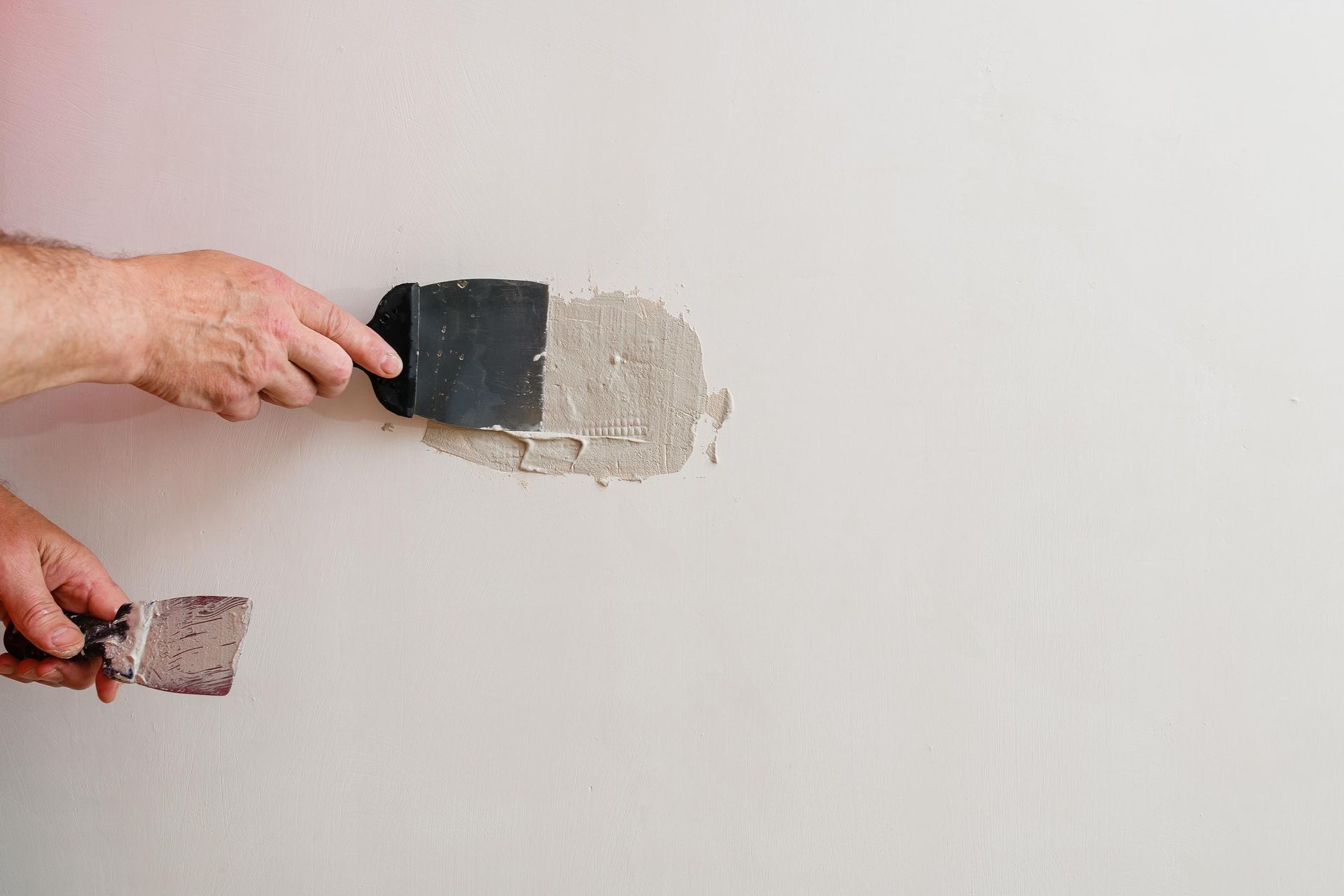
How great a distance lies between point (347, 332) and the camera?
1065 mm

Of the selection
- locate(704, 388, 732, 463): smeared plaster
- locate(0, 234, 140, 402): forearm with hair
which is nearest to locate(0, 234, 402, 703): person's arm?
locate(0, 234, 140, 402): forearm with hair

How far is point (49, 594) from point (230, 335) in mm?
443

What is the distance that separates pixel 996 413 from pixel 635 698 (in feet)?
2.21

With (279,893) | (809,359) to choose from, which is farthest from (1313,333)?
(279,893)

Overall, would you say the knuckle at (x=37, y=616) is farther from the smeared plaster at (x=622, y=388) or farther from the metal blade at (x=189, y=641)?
the smeared plaster at (x=622, y=388)

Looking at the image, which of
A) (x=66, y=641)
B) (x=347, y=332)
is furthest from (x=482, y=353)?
(x=66, y=641)

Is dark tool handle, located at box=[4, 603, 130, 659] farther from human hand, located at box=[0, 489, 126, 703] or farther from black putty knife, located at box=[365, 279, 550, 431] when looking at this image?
black putty knife, located at box=[365, 279, 550, 431]

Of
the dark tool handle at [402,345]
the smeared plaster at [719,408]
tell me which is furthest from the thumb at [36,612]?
the smeared plaster at [719,408]

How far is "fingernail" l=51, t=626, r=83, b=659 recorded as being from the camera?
1007 millimetres

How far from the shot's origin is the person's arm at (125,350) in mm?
884

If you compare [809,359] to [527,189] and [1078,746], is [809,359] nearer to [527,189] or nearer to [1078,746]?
[527,189]

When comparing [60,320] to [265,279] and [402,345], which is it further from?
[402,345]

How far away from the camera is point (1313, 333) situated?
1079 mm

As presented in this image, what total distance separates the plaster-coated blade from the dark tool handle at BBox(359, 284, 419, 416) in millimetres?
332
